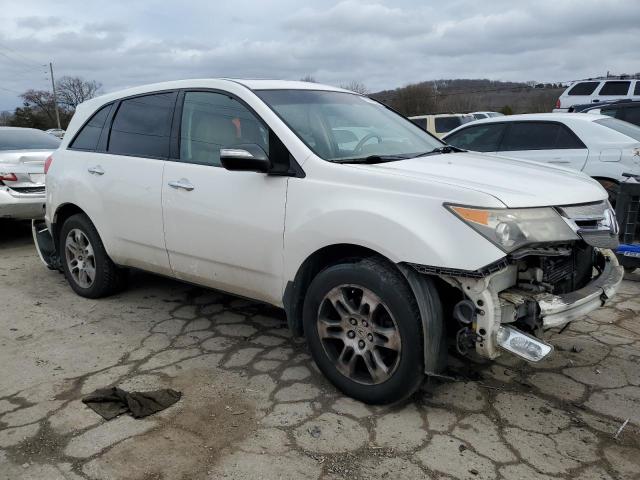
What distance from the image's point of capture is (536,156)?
7.00 m

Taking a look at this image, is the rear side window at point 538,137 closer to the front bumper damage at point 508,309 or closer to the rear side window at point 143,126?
the front bumper damage at point 508,309

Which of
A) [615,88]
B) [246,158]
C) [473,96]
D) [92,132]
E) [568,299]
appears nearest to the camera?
[568,299]

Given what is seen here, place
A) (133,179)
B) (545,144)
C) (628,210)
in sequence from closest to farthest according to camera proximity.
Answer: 1. (133,179)
2. (628,210)
3. (545,144)

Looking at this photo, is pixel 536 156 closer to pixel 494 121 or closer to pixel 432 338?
pixel 494 121

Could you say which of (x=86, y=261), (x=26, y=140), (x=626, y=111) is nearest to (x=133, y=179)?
(x=86, y=261)

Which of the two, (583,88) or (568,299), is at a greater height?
(583,88)

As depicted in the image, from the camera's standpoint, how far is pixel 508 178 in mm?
3016

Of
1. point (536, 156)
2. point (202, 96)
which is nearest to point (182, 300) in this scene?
point (202, 96)

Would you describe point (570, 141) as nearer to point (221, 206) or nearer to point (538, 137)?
point (538, 137)

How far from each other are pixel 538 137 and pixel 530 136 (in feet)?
0.40

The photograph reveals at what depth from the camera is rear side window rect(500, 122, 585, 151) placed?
682 cm

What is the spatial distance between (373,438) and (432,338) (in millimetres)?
587

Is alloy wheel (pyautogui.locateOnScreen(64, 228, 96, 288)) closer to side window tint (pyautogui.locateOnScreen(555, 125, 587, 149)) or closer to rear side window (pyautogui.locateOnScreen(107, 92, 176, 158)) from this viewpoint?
rear side window (pyautogui.locateOnScreen(107, 92, 176, 158))

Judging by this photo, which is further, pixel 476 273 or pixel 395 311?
pixel 395 311
